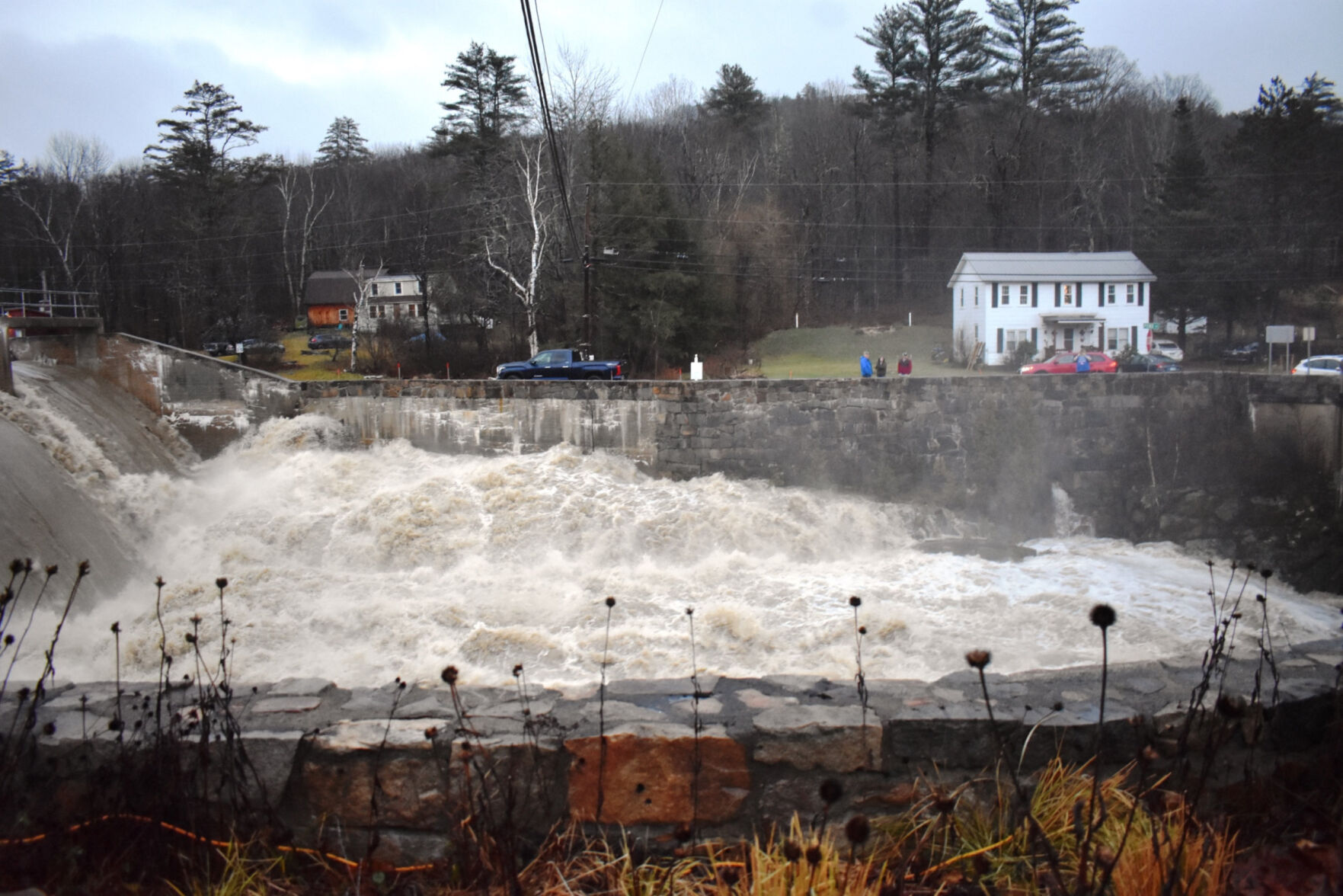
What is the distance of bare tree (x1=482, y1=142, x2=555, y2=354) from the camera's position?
27.6 metres

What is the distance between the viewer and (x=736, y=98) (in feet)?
157

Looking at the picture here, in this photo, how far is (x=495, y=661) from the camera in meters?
9.51

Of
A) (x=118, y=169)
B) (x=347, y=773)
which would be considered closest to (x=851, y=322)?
(x=118, y=169)

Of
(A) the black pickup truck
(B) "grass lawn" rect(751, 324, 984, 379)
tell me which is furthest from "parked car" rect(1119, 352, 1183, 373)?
(A) the black pickup truck

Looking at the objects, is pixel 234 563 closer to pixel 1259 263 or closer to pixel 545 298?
pixel 545 298

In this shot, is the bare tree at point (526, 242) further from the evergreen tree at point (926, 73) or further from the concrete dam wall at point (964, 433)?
the evergreen tree at point (926, 73)

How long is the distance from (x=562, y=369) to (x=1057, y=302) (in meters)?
24.4

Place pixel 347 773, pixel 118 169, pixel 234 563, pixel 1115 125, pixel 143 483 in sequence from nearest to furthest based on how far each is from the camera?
pixel 347 773, pixel 234 563, pixel 143 483, pixel 118 169, pixel 1115 125

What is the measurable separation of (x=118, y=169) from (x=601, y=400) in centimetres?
2519

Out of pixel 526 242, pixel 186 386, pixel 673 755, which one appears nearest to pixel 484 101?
pixel 526 242

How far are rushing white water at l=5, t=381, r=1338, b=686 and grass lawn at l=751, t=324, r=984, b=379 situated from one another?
50.2ft

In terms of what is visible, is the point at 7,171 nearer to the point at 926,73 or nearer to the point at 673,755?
the point at 673,755

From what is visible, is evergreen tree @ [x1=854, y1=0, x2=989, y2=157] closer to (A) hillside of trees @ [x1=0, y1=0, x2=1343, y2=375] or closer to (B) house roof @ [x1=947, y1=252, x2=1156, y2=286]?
(A) hillside of trees @ [x1=0, y1=0, x2=1343, y2=375]

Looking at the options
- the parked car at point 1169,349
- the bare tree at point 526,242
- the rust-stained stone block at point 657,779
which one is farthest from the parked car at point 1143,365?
the rust-stained stone block at point 657,779
